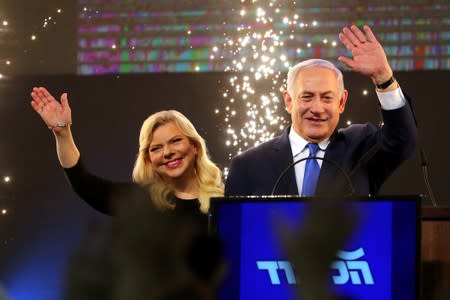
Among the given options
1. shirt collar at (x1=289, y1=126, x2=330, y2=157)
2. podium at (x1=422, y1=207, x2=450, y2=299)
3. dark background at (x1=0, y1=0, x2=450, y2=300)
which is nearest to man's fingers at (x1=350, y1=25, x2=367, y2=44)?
shirt collar at (x1=289, y1=126, x2=330, y2=157)

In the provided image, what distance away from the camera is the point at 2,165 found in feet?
15.7

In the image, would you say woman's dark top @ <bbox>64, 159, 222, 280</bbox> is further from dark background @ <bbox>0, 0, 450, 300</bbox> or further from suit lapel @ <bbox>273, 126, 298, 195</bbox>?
dark background @ <bbox>0, 0, 450, 300</bbox>

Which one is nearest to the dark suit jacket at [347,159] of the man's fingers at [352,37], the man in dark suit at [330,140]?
the man in dark suit at [330,140]

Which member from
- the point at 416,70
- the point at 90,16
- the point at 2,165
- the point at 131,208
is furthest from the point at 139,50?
the point at 131,208

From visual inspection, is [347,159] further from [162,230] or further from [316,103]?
[162,230]

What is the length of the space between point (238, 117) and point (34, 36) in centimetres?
133

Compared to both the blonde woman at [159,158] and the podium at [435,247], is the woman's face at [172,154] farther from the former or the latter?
the podium at [435,247]

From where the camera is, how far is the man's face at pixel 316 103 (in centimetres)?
188

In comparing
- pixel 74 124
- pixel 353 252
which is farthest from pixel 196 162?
pixel 74 124

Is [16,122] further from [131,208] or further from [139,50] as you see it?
[131,208]

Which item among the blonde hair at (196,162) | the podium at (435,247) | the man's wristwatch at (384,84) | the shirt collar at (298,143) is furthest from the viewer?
the blonde hair at (196,162)

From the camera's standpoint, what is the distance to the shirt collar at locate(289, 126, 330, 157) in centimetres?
184

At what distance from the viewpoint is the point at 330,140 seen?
1.87m

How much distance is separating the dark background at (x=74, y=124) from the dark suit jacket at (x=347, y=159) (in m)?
2.66
